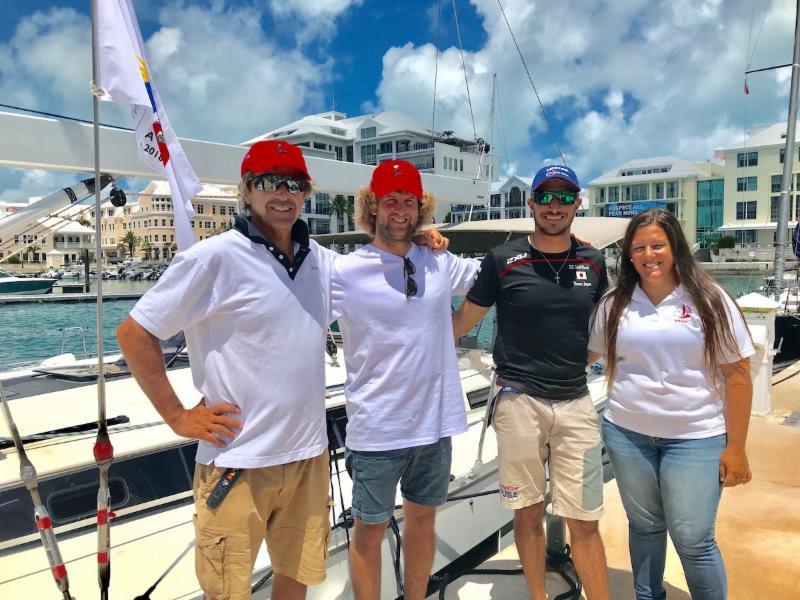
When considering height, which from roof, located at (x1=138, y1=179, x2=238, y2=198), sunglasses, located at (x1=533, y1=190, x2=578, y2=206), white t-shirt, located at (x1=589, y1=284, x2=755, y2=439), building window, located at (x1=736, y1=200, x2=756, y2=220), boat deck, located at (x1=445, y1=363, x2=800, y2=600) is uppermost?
building window, located at (x1=736, y1=200, x2=756, y2=220)

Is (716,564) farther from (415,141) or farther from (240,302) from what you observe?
(415,141)

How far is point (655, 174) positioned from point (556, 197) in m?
70.7

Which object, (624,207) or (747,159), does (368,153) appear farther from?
(747,159)

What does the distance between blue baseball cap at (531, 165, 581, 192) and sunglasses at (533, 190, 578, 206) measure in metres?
0.03

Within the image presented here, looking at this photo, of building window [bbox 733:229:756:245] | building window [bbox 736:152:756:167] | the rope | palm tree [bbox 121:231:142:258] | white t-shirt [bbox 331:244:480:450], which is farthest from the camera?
palm tree [bbox 121:231:142:258]

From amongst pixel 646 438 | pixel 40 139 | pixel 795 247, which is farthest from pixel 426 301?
pixel 795 247

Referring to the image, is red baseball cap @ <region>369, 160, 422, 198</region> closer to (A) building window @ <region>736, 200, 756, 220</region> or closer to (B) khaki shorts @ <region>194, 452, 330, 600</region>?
(B) khaki shorts @ <region>194, 452, 330, 600</region>

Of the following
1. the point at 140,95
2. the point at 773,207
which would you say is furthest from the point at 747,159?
the point at 140,95

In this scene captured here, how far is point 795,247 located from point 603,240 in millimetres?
13380

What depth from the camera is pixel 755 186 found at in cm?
5625

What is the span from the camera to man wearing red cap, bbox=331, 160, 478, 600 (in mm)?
2350

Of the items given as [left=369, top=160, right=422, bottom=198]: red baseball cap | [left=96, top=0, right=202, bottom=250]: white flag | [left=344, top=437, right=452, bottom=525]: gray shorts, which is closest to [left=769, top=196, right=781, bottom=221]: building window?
[left=369, top=160, right=422, bottom=198]: red baseball cap

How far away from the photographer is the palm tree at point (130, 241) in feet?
280

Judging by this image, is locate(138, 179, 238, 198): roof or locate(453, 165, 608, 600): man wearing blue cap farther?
locate(138, 179, 238, 198): roof
